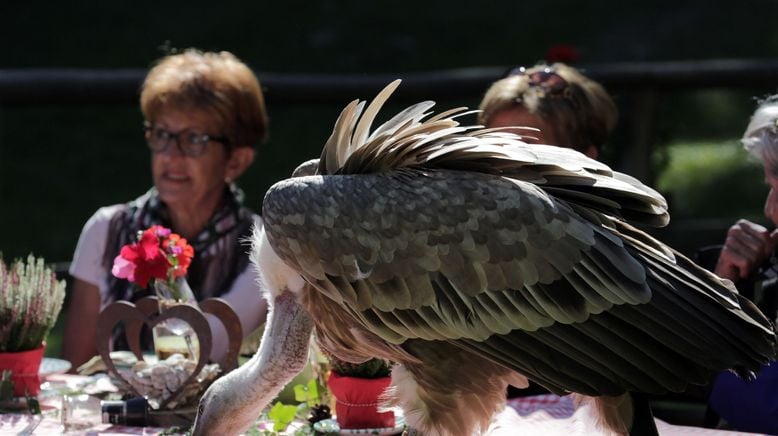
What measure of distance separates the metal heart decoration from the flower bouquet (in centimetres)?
3

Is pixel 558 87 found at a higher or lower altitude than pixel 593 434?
higher

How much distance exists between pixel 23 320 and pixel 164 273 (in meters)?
0.45

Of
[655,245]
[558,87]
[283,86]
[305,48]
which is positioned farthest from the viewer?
[305,48]

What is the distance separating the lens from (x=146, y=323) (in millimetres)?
3287

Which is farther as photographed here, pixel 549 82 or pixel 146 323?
pixel 549 82

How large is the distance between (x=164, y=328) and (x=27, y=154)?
29.1ft

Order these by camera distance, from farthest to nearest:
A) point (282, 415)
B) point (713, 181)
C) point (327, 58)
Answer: point (327, 58)
point (713, 181)
point (282, 415)

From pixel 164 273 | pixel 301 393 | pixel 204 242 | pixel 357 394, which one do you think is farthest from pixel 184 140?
pixel 357 394

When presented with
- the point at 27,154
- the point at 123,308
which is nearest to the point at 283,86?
the point at 123,308

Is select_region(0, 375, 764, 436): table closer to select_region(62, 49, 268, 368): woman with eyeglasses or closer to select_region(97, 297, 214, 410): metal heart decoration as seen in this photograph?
select_region(97, 297, 214, 410): metal heart decoration

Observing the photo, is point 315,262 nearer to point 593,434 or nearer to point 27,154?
point 593,434

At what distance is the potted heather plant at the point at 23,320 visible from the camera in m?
3.30

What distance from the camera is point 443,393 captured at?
108 inches

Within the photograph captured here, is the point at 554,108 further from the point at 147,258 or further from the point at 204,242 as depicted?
the point at 147,258
